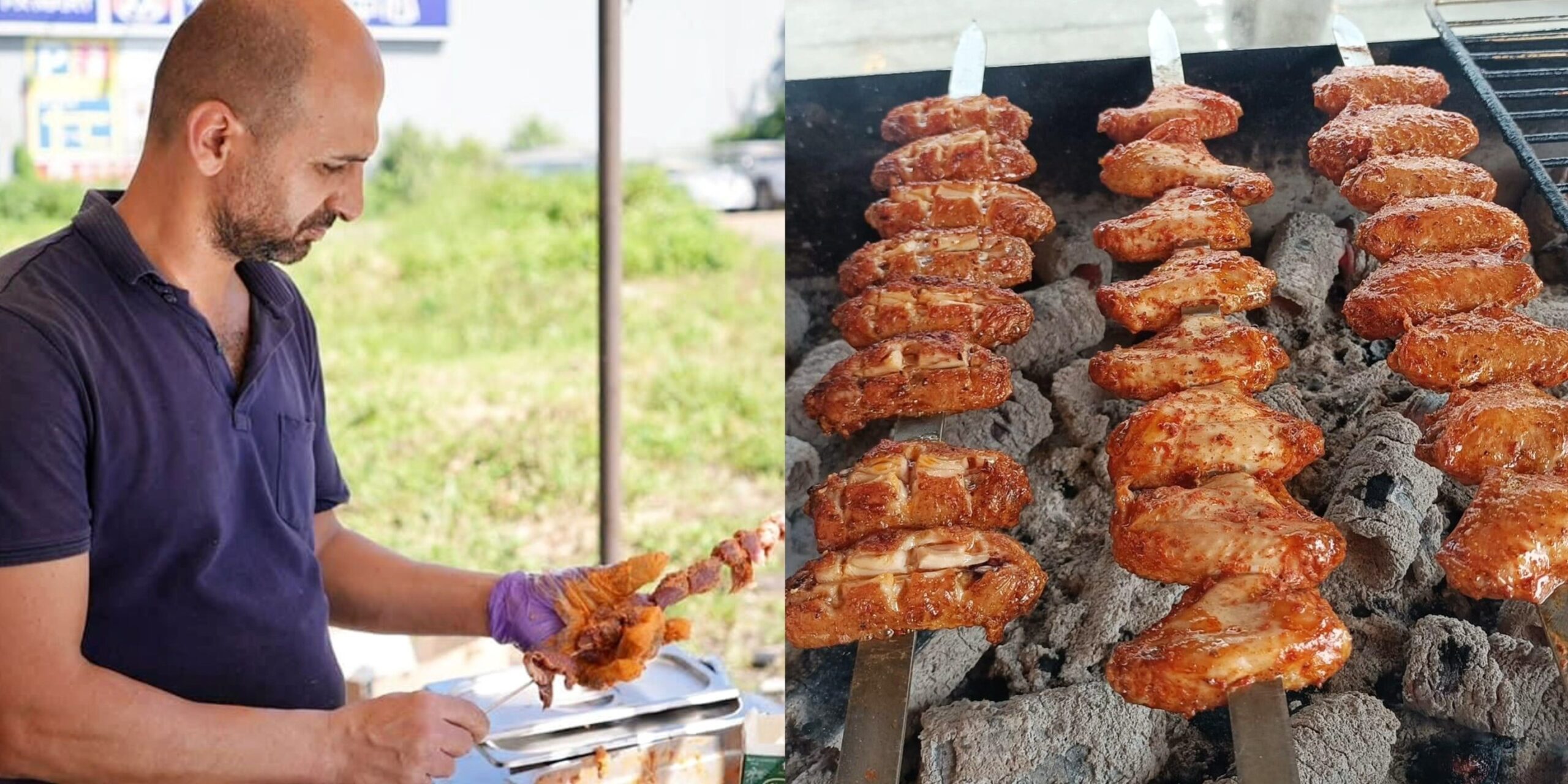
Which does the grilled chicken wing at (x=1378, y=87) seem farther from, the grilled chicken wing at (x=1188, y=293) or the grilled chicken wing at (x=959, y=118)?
the grilled chicken wing at (x=959, y=118)

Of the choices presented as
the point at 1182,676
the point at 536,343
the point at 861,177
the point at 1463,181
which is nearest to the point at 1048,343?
the point at 861,177

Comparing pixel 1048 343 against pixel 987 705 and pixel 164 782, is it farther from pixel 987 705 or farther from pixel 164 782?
pixel 164 782

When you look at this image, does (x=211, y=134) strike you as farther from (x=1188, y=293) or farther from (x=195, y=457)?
(x=1188, y=293)

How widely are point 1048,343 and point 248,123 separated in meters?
1.66

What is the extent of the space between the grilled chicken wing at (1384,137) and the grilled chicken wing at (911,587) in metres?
1.33

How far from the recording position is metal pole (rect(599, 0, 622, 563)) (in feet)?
14.4

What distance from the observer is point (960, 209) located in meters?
3.25

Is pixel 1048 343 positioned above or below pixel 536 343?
above

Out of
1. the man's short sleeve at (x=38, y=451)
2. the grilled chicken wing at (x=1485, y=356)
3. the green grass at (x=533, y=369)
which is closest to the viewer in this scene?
the man's short sleeve at (x=38, y=451)

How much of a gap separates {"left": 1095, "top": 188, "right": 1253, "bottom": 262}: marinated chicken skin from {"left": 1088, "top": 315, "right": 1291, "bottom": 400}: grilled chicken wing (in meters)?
0.31

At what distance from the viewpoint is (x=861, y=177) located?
3328mm

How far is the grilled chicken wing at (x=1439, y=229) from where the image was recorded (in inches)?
112

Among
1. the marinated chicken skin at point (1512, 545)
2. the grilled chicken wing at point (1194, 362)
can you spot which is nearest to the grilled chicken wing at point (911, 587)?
the grilled chicken wing at point (1194, 362)

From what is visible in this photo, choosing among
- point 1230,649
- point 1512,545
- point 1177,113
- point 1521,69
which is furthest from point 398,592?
point 1521,69
